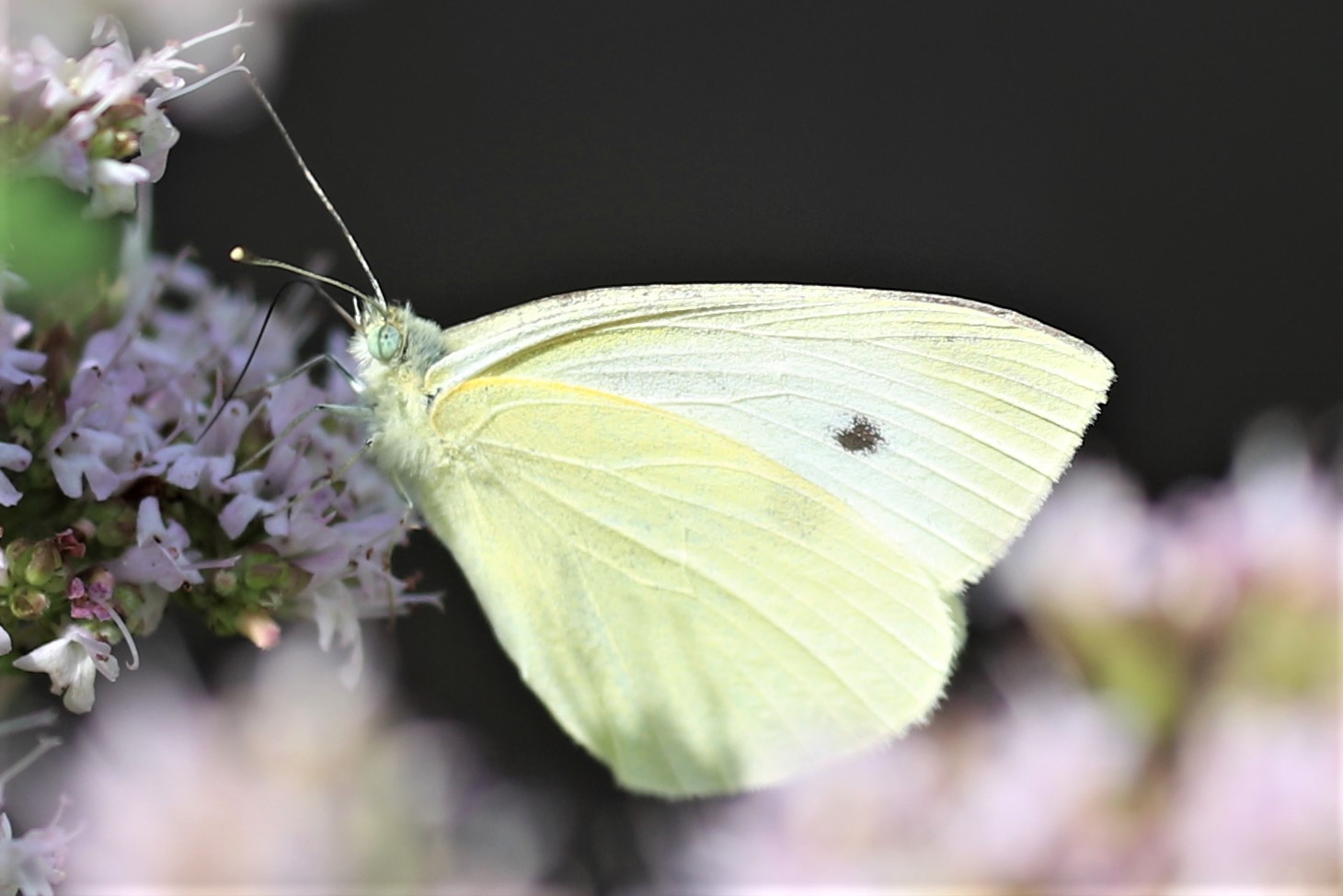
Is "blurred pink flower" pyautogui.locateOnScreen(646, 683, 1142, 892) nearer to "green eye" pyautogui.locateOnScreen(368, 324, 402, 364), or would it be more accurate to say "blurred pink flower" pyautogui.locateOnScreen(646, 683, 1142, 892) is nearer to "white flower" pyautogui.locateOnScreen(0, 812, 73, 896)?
"green eye" pyautogui.locateOnScreen(368, 324, 402, 364)

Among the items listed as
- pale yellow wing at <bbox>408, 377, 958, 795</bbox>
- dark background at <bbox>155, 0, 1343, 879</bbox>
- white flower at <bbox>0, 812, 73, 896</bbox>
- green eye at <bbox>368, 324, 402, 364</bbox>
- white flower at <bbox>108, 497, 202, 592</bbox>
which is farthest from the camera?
dark background at <bbox>155, 0, 1343, 879</bbox>

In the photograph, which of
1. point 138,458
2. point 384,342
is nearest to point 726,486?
point 384,342

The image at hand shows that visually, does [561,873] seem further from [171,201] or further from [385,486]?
[171,201]

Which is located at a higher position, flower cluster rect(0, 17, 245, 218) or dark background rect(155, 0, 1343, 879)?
flower cluster rect(0, 17, 245, 218)

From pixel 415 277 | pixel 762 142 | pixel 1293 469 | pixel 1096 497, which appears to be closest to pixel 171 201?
pixel 415 277

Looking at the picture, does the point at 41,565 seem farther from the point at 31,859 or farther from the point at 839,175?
the point at 839,175

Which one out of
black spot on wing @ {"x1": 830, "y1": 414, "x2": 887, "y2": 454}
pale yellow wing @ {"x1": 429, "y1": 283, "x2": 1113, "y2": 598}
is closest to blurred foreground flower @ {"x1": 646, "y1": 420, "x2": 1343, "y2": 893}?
pale yellow wing @ {"x1": 429, "y1": 283, "x2": 1113, "y2": 598}

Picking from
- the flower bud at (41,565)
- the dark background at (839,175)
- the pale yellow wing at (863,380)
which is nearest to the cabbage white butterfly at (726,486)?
the pale yellow wing at (863,380)
